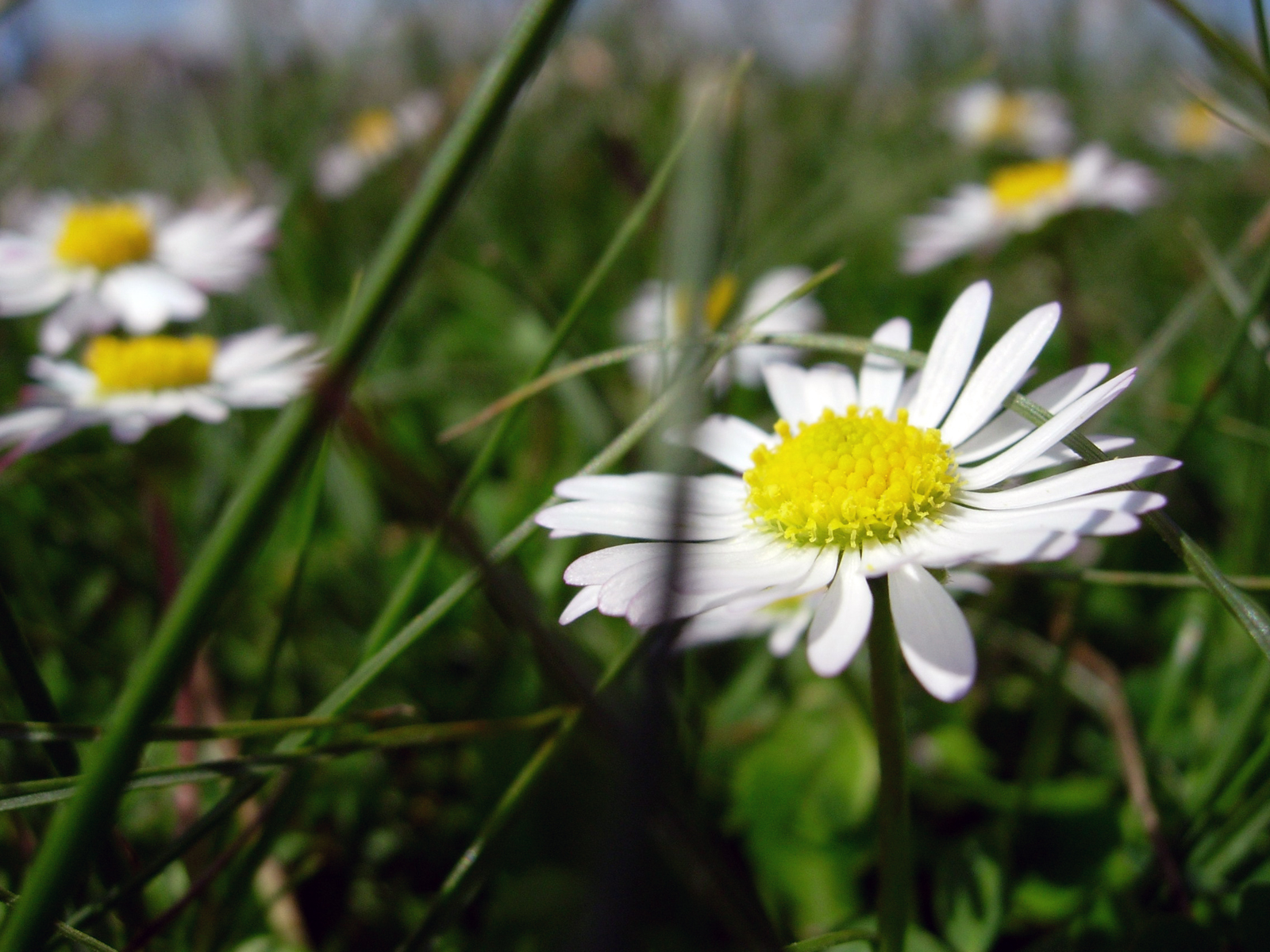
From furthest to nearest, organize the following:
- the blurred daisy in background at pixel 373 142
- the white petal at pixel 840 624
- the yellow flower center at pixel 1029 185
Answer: the blurred daisy in background at pixel 373 142
the yellow flower center at pixel 1029 185
the white petal at pixel 840 624

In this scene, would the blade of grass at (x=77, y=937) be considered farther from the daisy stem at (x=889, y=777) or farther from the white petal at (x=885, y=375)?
the white petal at (x=885, y=375)

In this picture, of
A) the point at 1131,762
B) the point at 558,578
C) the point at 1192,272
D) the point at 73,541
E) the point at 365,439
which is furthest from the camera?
the point at 1192,272

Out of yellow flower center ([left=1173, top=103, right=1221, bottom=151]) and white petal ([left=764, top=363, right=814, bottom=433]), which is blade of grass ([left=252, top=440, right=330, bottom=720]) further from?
yellow flower center ([left=1173, top=103, right=1221, bottom=151])

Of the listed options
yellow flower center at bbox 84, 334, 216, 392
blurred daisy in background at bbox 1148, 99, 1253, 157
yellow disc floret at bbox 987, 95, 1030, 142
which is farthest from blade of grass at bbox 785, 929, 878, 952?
blurred daisy in background at bbox 1148, 99, 1253, 157

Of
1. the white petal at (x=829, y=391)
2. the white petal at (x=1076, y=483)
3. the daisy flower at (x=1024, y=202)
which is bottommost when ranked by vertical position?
the white petal at (x=1076, y=483)

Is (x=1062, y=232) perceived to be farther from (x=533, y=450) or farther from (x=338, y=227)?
(x=338, y=227)

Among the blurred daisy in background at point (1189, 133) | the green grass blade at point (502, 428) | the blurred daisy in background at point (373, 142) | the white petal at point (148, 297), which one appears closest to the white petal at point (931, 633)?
the green grass blade at point (502, 428)

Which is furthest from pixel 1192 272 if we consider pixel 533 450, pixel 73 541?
pixel 73 541
